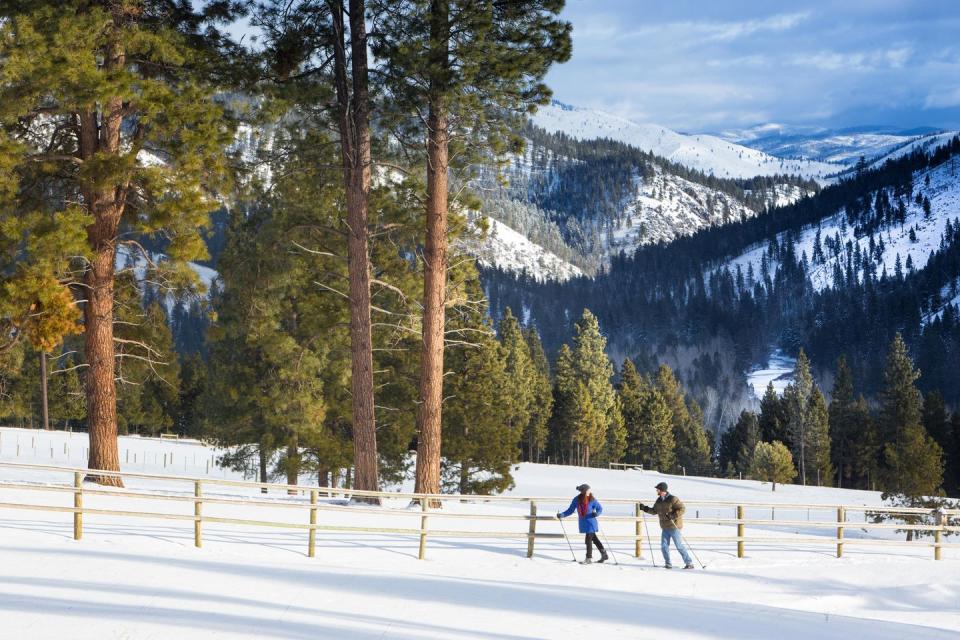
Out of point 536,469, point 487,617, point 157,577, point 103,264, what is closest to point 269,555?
point 157,577

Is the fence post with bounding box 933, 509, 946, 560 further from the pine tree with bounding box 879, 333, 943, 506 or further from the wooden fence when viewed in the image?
the pine tree with bounding box 879, 333, 943, 506

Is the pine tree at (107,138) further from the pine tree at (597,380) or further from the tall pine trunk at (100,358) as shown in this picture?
the pine tree at (597,380)

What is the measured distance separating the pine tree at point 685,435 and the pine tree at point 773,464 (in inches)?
618

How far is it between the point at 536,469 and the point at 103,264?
49.0 m

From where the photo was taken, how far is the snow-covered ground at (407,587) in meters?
10.0

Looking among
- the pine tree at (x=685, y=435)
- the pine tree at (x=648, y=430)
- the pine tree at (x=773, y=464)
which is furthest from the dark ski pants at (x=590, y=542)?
the pine tree at (x=685, y=435)

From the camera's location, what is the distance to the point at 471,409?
36688 millimetres

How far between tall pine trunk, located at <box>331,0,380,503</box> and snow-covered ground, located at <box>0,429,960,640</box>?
5.48 ft

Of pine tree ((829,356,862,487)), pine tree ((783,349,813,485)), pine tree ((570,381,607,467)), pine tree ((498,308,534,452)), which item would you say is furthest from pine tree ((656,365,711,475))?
pine tree ((498,308,534,452))

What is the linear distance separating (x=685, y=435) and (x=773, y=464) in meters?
20.4

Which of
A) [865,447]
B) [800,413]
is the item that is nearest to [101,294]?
[865,447]

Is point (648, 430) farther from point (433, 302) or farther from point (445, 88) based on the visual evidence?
point (445, 88)

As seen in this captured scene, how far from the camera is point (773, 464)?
8031 cm

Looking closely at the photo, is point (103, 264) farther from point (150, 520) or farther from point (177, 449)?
point (177, 449)
